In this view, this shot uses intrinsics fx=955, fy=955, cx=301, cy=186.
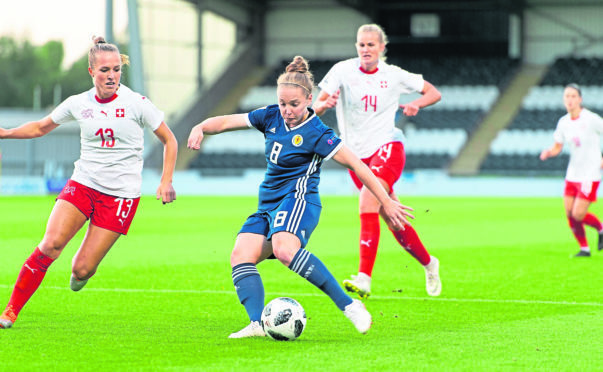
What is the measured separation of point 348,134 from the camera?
8.60 meters

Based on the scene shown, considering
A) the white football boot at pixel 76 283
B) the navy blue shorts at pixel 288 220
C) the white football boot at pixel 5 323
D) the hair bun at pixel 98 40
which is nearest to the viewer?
the navy blue shorts at pixel 288 220

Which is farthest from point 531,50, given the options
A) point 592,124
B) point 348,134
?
point 348,134

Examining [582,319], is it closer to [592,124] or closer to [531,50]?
[592,124]

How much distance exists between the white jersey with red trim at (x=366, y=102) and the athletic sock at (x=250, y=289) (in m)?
2.68

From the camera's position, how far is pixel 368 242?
8227mm

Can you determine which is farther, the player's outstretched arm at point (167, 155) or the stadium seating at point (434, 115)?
the stadium seating at point (434, 115)

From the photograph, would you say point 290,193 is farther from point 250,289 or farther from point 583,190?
point 583,190

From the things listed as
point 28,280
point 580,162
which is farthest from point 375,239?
point 580,162

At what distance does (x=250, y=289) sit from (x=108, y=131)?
5.01 feet

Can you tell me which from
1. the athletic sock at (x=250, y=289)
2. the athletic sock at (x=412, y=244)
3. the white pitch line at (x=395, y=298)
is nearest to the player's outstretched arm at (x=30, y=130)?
the athletic sock at (x=250, y=289)

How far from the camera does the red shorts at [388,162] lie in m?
8.29

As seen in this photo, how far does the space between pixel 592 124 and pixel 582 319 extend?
6.02 m

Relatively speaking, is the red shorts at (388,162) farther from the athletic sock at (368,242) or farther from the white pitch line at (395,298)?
the white pitch line at (395,298)

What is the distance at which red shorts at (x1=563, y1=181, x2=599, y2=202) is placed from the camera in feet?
40.3
